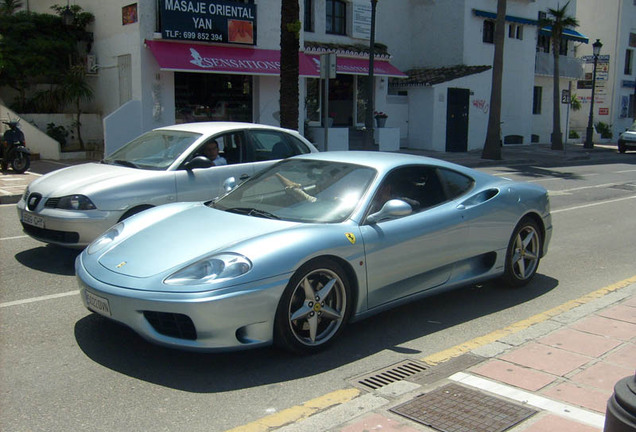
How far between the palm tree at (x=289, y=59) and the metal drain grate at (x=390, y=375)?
1123 centimetres

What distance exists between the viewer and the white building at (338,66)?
18.2 meters

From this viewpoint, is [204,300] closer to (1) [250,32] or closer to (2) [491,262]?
(2) [491,262]

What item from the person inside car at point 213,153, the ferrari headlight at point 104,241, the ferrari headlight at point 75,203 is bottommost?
the ferrari headlight at point 104,241

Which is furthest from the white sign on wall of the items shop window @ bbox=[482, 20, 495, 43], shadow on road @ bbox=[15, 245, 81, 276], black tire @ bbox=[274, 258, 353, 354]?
black tire @ bbox=[274, 258, 353, 354]

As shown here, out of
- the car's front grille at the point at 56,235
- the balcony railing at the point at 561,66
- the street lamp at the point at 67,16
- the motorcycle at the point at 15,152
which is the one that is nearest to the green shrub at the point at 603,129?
the balcony railing at the point at 561,66

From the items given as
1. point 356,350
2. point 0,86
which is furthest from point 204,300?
point 0,86

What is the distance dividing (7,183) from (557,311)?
37.9 ft

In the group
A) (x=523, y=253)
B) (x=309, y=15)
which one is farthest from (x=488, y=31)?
(x=523, y=253)

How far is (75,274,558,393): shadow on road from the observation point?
13.6 feet

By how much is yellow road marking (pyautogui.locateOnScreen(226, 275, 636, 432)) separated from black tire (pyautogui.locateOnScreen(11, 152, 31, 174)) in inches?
A: 507

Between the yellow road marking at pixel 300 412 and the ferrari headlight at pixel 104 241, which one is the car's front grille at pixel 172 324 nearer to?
the yellow road marking at pixel 300 412

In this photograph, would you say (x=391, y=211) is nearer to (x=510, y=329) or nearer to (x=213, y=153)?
(x=510, y=329)

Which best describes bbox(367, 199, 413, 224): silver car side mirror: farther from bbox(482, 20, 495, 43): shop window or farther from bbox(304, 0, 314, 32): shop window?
bbox(482, 20, 495, 43): shop window

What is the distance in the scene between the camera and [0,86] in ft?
63.0
